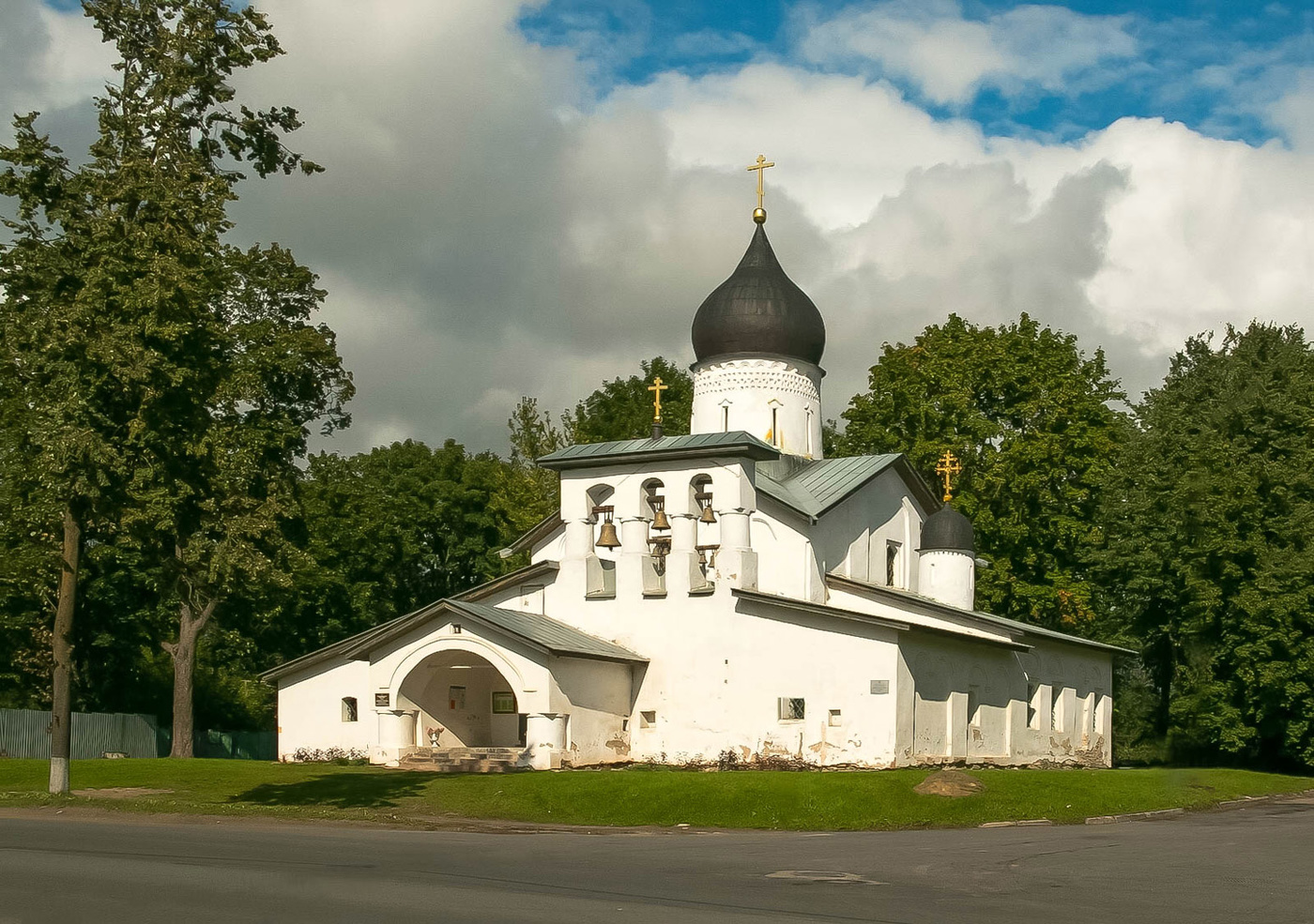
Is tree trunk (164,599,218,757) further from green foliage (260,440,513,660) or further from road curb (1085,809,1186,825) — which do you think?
road curb (1085,809,1186,825)

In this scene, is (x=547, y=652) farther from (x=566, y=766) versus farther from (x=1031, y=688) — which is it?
(x=1031, y=688)

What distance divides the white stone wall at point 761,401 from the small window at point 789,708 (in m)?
9.48

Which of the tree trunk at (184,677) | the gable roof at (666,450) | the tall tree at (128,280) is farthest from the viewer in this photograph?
the tree trunk at (184,677)

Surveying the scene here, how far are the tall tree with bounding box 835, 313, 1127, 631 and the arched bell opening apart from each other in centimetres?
1722

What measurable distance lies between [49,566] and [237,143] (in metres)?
18.6

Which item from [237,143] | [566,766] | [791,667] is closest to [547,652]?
[566,766]

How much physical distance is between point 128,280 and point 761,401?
19.7 m

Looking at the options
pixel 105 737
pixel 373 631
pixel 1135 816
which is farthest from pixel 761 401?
pixel 105 737

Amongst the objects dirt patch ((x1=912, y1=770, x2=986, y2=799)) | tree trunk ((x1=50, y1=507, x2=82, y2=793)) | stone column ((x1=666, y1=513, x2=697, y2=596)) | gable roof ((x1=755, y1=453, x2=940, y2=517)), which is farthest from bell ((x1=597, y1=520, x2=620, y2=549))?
tree trunk ((x1=50, y1=507, x2=82, y2=793))

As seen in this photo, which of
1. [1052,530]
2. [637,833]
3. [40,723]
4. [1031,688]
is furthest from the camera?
[1052,530]

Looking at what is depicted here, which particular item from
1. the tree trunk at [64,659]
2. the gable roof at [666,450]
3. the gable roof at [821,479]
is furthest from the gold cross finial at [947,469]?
the tree trunk at [64,659]

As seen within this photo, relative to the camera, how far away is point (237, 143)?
77.0ft

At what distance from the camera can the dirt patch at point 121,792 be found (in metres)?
Answer: 24.7

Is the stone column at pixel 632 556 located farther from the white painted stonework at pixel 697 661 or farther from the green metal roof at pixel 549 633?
the green metal roof at pixel 549 633
